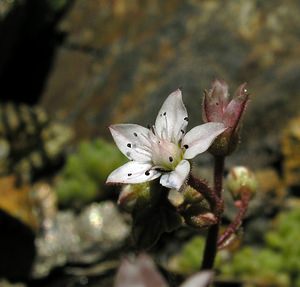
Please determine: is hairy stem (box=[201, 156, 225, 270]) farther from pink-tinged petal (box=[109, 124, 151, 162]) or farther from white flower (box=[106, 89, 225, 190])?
pink-tinged petal (box=[109, 124, 151, 162])

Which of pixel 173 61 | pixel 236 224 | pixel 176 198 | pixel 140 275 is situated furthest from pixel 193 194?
pixel 173 61

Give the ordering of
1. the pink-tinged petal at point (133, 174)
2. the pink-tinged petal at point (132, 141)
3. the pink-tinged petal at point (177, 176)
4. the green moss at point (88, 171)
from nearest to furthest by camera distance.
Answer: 1. the pink-tinged petal at point (177, 176)
2. the pink-tinged petal at point (133, 174)
3. the pink-tinged petal at point (132, 141)
4. the green moss at point (88, 171)

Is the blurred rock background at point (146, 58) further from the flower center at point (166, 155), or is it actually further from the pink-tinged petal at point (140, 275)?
the pink-tinged petal at point (140, 275)

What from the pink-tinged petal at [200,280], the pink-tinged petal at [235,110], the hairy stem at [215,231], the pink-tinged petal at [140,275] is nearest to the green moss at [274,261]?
the hairy stem at [215,231]

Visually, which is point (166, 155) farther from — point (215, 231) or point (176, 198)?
point (215, 231)

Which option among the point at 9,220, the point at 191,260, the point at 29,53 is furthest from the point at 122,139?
the point at 29,53

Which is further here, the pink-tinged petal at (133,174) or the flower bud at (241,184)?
the flower bud at (241,184)

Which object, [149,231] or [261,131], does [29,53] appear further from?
[149,231]
